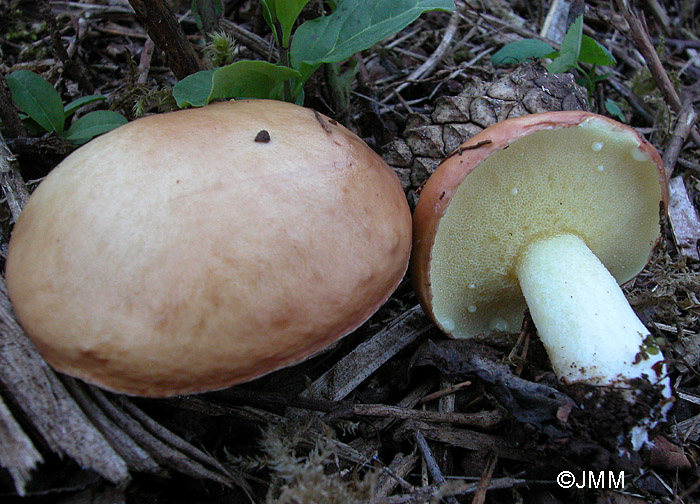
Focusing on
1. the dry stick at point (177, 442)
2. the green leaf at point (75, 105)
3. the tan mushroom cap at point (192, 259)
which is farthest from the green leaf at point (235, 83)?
the dry stick at point (177, 442)

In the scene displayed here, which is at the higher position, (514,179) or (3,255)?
(3,255)

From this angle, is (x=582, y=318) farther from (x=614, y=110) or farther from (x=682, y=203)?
(x=614, y=110)

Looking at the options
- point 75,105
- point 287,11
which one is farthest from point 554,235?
point 75,105

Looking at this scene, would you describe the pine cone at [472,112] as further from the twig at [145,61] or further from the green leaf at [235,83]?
the twig at [145,61]

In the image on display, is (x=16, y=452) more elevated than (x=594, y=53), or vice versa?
(x=16, y=452)

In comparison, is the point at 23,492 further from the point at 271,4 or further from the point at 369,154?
the point at 271,4

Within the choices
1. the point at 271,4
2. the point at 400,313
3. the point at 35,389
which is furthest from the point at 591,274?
the point at 35,389
